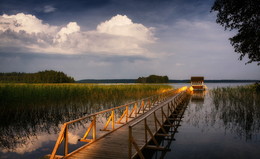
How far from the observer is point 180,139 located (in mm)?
10047

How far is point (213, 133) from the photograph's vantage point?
11078 mm

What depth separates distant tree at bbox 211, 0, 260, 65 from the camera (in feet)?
37.0

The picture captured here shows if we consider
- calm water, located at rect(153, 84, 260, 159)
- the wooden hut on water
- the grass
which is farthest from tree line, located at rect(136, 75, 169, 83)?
calm water, located at rect(153, 84, 260, 159)

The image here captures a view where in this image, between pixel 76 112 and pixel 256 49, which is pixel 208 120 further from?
pixel 76 112

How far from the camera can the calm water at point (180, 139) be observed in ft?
26.2

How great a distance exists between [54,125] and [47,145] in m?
2.84

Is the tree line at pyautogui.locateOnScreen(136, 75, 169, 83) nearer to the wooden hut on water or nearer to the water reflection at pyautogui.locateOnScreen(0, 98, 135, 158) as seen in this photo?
the wooden hut on water

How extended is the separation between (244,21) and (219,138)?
739 centimetres

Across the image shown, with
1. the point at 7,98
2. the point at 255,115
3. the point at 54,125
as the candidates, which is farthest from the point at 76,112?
the point at 255,115

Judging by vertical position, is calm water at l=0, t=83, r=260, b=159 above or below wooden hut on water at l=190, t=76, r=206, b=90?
below

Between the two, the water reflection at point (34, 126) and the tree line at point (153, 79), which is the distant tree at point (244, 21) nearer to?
the water reflection at point (34, 126)

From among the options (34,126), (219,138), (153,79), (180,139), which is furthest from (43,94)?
(153,79)

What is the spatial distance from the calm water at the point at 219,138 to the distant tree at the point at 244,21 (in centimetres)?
424

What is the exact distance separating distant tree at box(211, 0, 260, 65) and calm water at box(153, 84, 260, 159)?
4235mm
